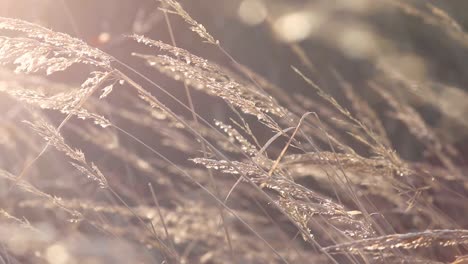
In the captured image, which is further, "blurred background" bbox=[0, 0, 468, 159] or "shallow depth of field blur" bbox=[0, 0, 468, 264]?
"blurred background" bbox=[0, 0, 468, 159]

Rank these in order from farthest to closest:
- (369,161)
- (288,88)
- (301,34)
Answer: (288,88) < (301,34) < (369,161)

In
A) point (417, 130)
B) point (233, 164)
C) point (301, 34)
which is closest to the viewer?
point (233, 164)

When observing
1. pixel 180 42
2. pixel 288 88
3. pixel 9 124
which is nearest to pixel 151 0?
pixel 180 42

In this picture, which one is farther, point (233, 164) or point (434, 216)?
point (434, 216)

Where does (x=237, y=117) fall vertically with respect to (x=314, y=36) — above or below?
below

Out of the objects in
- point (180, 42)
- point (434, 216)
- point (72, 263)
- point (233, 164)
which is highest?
point (233, 164)

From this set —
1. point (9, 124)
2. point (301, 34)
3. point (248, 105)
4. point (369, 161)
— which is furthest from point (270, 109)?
point (301, 34)

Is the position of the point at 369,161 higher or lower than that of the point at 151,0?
higher

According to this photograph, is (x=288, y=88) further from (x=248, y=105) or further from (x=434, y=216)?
(x=248, y=105)

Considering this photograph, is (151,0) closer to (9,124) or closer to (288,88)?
(288,88)

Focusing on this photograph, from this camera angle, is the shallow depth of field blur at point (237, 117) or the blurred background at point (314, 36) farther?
the blurred background at point (314, 36)
